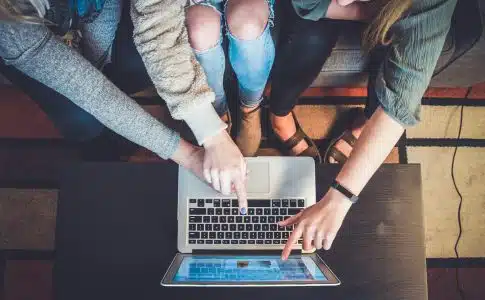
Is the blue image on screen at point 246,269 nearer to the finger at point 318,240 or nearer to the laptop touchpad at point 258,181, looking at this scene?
the finger at point 318,240

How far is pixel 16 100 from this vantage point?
1435 millimetres

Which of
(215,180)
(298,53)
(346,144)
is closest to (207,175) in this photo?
(215,180)

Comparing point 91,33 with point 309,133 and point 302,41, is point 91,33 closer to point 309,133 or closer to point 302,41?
point 302,41

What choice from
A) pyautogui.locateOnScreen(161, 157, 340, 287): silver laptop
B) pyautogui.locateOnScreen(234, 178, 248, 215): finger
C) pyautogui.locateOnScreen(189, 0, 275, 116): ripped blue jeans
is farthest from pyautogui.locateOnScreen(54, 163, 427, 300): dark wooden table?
pyautogui.locateOnScreen(189, 0, 275, 116): ripped blue jeans

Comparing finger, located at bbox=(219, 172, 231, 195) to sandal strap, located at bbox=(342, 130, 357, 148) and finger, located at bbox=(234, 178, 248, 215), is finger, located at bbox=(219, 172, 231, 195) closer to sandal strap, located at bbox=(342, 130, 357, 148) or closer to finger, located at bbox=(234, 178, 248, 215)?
finger, located at bbox=(234, 178, 248, 215)

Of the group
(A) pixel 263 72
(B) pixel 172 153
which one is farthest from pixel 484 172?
(B) pixel 172 153

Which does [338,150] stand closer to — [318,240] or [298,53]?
[298,53]

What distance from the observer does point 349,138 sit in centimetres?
133

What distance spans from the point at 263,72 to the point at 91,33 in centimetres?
39

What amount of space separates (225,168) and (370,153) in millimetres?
281

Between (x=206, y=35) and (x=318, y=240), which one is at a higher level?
(x=206, y=35)

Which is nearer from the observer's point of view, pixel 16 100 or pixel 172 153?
pixel 172 153

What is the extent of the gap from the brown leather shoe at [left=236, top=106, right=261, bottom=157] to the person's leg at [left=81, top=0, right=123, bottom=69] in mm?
408

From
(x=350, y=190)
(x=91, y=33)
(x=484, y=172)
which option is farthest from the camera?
(x=484, y=172)
